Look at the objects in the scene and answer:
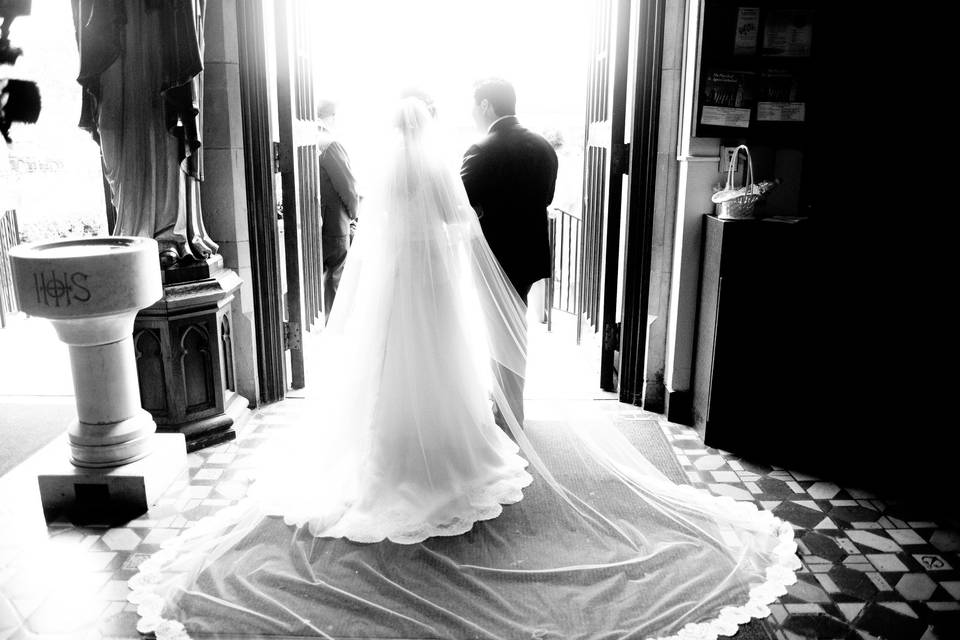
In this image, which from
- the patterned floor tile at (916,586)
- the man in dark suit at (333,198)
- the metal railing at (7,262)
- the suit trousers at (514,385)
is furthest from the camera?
the metal railing at (7,262)

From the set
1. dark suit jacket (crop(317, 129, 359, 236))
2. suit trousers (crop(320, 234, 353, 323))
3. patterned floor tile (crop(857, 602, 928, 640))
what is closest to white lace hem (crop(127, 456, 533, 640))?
patterned floor tile (crop(857, 602, 928, 640))

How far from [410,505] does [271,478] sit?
0.65 m

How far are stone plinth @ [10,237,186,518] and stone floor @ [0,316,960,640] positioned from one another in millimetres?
127

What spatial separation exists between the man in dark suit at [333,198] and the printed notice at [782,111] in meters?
2.86

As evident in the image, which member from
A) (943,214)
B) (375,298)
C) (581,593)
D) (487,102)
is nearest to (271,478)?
(375,298)

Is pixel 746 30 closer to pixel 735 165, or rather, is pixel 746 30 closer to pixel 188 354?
pixel 735 165

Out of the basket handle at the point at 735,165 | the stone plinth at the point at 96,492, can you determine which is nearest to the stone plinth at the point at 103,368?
the stone plinth at the point at 96,492

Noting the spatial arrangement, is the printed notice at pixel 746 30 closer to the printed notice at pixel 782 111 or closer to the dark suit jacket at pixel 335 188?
the printed notice at pixel 782 111

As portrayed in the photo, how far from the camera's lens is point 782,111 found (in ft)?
11.5

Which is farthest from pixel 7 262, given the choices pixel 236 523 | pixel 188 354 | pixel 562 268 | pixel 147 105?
pixel 236 523

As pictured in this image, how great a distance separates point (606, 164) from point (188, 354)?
96.1 inches

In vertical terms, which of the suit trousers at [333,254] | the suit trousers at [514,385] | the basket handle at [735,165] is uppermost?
the basket handle at [735,165]

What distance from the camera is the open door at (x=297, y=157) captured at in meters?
4.02

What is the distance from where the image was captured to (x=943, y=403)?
333 cm
